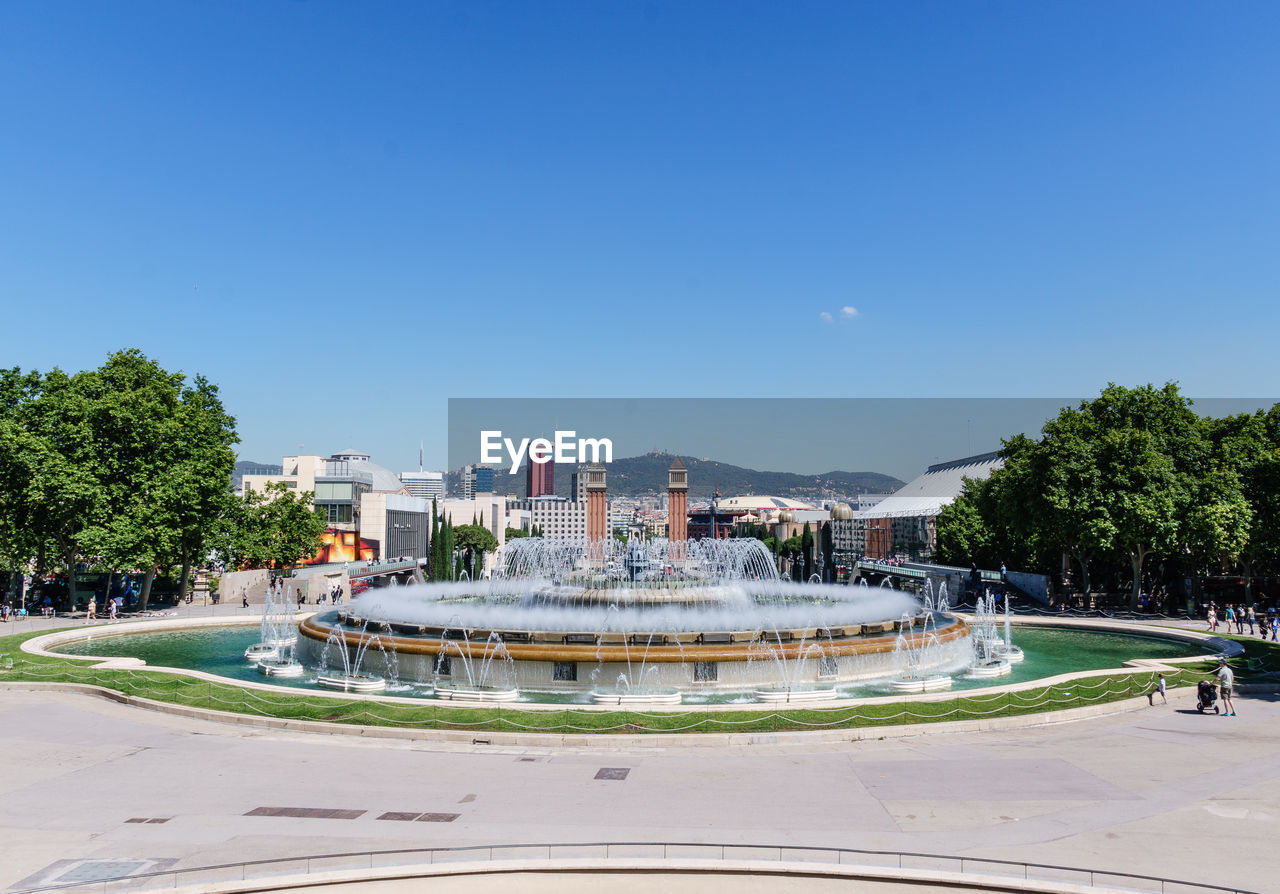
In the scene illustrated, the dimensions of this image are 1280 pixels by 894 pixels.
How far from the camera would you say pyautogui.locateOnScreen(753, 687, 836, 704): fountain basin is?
19.3 metres

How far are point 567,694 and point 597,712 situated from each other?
10.7ft

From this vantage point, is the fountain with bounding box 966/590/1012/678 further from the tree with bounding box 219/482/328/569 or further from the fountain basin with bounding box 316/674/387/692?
the tree with bounding box 219/482/328/569

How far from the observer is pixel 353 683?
21500 mm

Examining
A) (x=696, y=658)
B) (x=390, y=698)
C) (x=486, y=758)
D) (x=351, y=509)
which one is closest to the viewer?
(x=486, y=758)

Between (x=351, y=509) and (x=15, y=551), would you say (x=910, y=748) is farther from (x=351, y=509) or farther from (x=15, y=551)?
(x=351, y=509)

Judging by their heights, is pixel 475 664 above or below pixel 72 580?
below

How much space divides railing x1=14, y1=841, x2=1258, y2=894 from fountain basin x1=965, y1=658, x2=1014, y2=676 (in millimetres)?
15181

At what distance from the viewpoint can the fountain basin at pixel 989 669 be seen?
78.1ft

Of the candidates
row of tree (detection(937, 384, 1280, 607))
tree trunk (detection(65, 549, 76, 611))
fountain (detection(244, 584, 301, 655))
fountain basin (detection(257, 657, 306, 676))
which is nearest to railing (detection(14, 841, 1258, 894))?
fountain basin (detection(257, 657, 306, 676))

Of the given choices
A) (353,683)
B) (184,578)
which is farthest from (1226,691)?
(184,578)

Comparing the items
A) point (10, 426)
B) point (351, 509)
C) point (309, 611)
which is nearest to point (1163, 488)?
point (309, 611)

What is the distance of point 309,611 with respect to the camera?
134 feet

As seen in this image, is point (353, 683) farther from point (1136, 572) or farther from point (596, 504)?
point (596, 504)

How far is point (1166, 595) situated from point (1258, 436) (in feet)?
30.2
